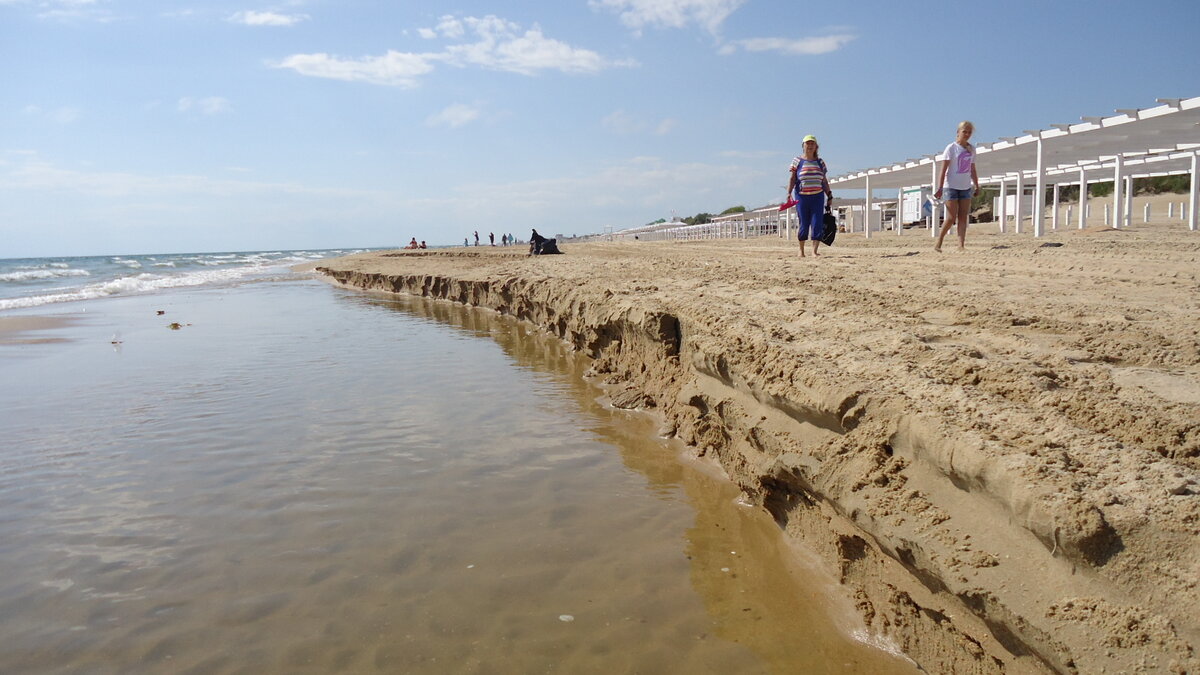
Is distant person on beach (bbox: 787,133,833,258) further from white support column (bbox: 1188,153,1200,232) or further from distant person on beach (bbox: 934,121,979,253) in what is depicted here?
white support column (bbox: 1188,153,1200,232)

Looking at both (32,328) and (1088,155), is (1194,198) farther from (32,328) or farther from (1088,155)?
(32,328)

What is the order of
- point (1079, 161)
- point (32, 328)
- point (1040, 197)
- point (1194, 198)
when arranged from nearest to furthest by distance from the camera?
point (1040, 197) → point (1194, 198) → point (32, 328) → point (1079, 161)

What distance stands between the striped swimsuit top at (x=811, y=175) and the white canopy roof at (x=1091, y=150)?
4841 mm

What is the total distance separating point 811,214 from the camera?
30.6ft

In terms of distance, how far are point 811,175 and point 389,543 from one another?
7217 millimetres

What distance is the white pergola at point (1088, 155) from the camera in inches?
416

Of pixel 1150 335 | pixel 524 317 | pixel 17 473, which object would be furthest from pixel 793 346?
pixel 524 317

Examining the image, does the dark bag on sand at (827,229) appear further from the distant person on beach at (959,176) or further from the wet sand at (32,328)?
the wet sand at (32,328)

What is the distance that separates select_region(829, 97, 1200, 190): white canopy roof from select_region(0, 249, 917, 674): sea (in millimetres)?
9414

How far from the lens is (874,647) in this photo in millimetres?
2787

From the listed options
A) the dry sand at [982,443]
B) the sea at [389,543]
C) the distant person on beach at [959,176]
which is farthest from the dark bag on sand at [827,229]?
the sea at [389,543]

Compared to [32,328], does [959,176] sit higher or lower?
higher

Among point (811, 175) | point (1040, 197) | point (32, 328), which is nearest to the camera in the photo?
point (811, 175)

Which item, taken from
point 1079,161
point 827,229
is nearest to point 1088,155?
point 1079,161
